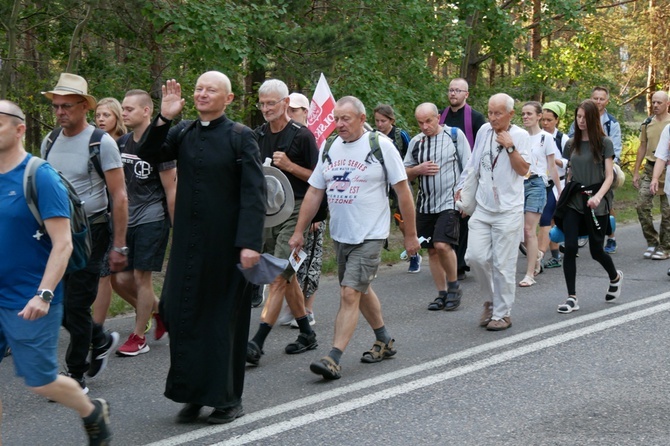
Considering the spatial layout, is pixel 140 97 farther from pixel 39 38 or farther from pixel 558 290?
pixel 39 38

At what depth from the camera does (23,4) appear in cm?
1314

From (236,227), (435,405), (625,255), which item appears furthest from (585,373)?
(625,255)

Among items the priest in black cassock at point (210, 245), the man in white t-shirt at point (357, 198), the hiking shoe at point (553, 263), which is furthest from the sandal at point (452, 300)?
the priest in black cassock at point (210, 245)

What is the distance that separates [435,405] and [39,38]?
10.7 metres

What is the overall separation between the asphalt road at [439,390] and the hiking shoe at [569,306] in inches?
2.7

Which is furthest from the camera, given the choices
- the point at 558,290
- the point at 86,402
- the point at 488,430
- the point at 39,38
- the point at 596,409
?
the point at 39,38

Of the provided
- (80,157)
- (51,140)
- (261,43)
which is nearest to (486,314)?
(80,157)

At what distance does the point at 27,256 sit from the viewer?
178 inches

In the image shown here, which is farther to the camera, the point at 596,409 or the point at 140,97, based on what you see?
the point at 140,97

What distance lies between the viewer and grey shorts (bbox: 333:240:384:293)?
6.57 m

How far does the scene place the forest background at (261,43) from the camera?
40.5 feet

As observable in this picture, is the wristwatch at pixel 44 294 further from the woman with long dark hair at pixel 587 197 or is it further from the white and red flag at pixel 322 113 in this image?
the white and red flag at pixel 322 113

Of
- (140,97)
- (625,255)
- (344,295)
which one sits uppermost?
(140,97)

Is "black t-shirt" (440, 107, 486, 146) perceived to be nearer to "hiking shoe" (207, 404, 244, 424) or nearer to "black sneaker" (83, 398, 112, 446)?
"hiking shoe" (207, 404, 244, 424)
